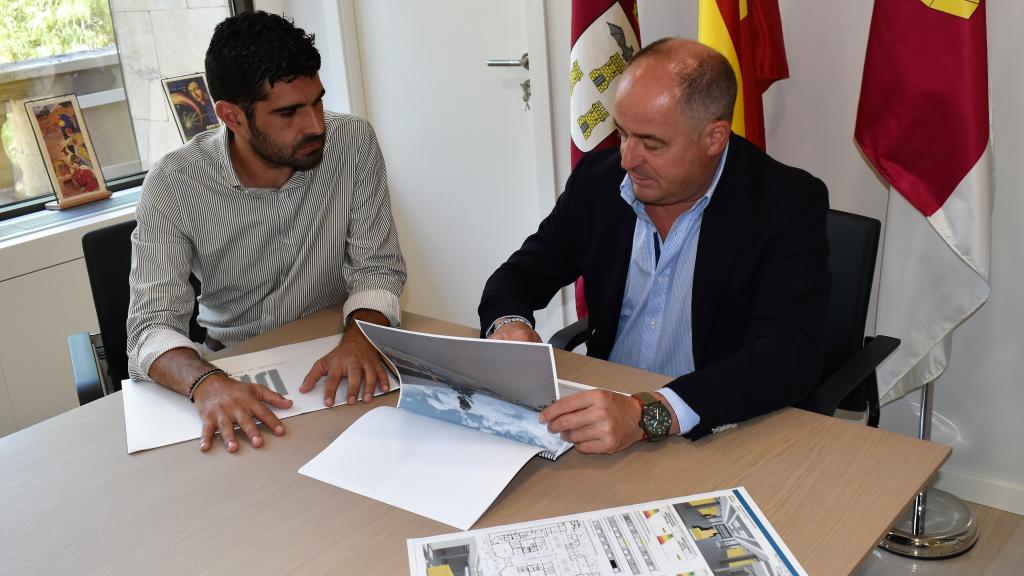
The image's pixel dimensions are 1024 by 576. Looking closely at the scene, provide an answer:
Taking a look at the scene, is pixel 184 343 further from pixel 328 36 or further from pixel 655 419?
pixel 328 36

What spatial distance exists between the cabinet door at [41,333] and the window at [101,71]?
0.36 meters

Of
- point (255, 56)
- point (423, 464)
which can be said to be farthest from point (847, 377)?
point (255, 56)

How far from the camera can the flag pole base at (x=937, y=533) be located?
91.1 inches

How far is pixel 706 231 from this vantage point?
67.3 inches

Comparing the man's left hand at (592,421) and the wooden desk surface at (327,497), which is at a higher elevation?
the man's left hand at (592,421)

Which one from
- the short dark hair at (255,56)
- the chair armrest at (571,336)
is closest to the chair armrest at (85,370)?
the short dark hair at (255,56)

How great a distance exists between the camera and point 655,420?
138 centimetres

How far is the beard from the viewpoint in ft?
6.40

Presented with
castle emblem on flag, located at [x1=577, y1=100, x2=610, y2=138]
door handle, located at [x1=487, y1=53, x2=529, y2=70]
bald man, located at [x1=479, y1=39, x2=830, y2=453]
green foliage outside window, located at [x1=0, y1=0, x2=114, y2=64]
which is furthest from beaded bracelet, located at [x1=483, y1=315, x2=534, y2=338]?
green foliage outside window, located at [x1=0, y1=0, x2=114, y2=64]

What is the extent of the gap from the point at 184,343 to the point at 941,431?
6.76 feet

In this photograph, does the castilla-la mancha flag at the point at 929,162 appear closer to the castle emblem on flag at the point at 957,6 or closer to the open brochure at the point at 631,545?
the castle emblem on flag at the point at 957,6

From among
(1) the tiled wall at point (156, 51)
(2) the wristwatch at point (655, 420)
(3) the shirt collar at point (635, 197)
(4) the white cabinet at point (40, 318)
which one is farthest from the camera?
(1) the tiled wall at point (156, 51)

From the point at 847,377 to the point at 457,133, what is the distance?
6.90 feet

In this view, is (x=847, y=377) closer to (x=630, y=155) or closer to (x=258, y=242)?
(x=630, y=155)
